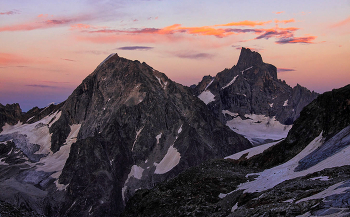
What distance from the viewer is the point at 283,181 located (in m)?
39.0

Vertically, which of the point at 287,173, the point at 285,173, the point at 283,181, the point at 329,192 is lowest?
the point at 285,173

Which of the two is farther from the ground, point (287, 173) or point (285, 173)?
point (287, 173)

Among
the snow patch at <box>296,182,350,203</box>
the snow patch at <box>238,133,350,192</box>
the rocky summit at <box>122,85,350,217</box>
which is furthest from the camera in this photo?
the snow patch at <box>238,133,350,192</box>

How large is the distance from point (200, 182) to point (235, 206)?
13.5 meters

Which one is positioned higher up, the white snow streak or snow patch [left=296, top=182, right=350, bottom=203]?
snow patch [left=296, top=182, right=350, bottom=203]

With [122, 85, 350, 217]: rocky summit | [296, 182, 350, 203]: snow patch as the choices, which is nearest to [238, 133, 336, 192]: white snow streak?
[122, 85, 350, 217]: rocky summit

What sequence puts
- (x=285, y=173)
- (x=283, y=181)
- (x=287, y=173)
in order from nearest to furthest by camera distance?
(x=283, y=181), (x=287, y=173), (x=285, y=173)

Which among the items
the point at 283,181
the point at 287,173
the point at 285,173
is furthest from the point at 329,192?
the point at 285,173

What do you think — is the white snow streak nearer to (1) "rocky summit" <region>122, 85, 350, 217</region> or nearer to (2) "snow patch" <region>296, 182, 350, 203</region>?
(1) "rocky summit" <region>122, 85, 350, 217</region>

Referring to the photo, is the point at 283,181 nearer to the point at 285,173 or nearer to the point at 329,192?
the point at 285,173

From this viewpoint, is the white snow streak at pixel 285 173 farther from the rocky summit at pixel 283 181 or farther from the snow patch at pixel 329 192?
the snow patch at pixel 329 192

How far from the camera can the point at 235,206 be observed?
3597 cm

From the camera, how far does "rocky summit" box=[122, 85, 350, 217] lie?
89.2 feet

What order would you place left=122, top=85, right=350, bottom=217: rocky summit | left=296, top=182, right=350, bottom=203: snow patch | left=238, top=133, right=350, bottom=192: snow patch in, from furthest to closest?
left=238, top=133, right=350, bottom=192: snow patch < left=122, top=85, right=350, bottom=217: rocky summit < left=296, top=182, right=350, bottom=203: snow patch
